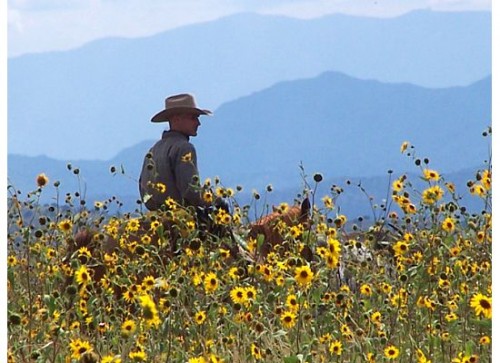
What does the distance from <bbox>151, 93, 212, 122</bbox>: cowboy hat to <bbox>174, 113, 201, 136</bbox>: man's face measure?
35mm

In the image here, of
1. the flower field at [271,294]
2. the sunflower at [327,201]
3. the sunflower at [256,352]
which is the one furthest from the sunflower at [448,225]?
the sunflower at [327,201]

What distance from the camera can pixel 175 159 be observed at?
6676mm

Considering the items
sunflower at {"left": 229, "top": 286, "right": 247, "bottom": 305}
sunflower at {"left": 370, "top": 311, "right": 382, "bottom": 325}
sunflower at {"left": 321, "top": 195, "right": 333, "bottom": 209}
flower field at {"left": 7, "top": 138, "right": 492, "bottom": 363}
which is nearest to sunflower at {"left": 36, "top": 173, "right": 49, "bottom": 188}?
flower field at {"left": 7, "top": 138, "right": 492, "bottom": 363}

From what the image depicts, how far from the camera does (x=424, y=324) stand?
420cm

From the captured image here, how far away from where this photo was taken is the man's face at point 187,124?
7.02m

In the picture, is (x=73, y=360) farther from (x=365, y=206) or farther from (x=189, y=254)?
(x=365, y=206)

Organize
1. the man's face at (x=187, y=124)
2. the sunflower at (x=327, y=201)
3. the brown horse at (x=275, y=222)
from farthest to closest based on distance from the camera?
the man's face at (x=187, y=124) < the brown horse at (x=275, y=222) < the sunflower at (x=327, y=201)

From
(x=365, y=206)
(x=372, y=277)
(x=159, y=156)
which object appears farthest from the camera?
(x=159, y=156)

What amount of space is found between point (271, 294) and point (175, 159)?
9.24 ft

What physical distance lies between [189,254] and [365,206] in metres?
1.08

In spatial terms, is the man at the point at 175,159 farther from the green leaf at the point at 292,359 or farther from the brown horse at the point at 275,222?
the green leaf at the point at 292,359

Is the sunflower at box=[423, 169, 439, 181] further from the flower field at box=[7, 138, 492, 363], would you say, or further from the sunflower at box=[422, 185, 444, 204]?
the sunflower at box=[422, 185, 444, 204]

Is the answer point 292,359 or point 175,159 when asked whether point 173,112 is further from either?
point 292,359
